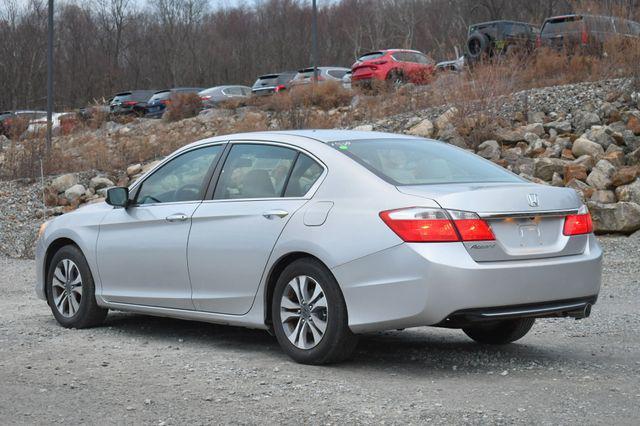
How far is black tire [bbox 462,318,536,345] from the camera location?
22.9ft

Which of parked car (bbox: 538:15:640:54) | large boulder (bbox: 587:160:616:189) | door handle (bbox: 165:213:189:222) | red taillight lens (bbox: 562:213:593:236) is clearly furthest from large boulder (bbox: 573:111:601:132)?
door handle (bbox: 165:213:189:222)

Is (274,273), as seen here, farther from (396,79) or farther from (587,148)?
(396,79)

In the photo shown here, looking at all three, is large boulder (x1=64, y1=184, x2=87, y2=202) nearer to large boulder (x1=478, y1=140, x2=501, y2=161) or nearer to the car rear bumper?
large boulder (x1=478, y1=140, x2=501, y2=161)

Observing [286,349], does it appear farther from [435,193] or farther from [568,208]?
[568,208]

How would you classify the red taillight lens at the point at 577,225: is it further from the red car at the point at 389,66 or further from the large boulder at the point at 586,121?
the red car at the point at 389,66

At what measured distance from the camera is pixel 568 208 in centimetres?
619

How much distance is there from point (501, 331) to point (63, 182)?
17853 millimetres

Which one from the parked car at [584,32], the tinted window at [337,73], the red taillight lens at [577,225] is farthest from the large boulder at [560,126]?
the tinted window at [337,73]

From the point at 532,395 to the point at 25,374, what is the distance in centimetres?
307

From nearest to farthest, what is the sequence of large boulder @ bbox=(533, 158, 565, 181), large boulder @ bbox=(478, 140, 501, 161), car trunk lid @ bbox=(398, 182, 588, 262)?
car trunk lid @ bbox=(398, 182, 588, 262), large boulder @ bbox=(533, 158, 565, 181), large boulder @ bbox=(478, 140, 501, 161)

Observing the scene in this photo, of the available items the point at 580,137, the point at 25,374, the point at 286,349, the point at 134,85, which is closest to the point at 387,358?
the point at 286,349

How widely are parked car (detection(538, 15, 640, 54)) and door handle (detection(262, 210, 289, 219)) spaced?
18.0 metres

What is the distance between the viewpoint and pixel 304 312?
620 cm

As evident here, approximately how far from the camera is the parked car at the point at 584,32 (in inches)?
915
